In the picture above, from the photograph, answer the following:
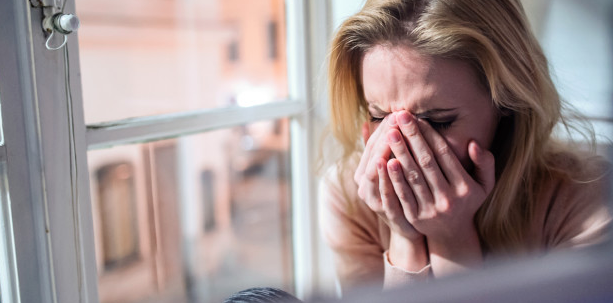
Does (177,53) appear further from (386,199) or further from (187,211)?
(386,199)

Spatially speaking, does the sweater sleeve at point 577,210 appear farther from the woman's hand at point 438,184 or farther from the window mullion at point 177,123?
the window mullion at point 177,123

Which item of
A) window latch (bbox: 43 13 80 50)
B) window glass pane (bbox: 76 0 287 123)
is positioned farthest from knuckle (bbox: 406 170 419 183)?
window glass pane (bbox: 76 0 287 123)

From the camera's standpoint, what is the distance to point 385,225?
40.2 inches

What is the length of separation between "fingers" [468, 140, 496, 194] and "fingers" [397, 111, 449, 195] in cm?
6

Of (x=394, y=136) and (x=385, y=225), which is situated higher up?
(x=394, y=136)

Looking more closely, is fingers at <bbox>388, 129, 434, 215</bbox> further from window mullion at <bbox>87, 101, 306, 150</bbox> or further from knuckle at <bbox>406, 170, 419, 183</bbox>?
window mullion at <bbox>87, 101, 306, 150</bbox>

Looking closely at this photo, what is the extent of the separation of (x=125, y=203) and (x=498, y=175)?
2.48 meters

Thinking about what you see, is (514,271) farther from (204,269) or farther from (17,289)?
(204,269)

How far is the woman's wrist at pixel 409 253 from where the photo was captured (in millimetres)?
920

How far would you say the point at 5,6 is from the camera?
2.37ft

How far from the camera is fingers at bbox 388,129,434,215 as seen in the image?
A: 0.84 m

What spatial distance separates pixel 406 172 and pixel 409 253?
154 millimetres

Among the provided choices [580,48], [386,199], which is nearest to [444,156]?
[386,199]

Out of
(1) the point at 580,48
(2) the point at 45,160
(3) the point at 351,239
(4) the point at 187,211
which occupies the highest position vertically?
(1) the point at 580,48
